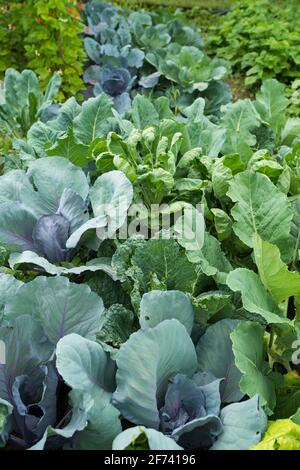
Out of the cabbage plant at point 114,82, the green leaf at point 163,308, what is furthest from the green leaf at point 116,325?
the cabbage plant at point 114,82

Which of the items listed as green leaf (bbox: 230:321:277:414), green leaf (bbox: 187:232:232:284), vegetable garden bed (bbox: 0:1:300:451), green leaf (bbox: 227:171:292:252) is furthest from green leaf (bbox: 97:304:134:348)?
green leaf (bbox: 227:171:292:252)

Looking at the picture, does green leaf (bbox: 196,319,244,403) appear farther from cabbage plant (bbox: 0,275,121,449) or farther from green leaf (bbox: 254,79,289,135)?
green leaf (bbox: 254,79,289,135)

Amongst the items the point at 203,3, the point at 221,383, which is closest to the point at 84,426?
the point at 221,383

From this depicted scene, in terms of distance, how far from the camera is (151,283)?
202 cm

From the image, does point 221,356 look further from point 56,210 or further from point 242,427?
point 56,210

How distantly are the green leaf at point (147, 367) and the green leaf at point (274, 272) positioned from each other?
0.36m

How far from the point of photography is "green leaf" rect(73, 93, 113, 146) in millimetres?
2918

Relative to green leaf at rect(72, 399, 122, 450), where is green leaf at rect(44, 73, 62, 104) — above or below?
above

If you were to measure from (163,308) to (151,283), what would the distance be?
219mm

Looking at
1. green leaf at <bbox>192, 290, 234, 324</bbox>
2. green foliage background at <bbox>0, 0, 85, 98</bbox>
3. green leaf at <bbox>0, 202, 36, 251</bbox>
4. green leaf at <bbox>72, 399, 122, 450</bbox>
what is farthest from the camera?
green foliage background at <bbox>0, 0, 85, 98</bbox>

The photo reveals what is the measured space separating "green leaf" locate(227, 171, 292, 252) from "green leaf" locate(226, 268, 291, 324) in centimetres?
30

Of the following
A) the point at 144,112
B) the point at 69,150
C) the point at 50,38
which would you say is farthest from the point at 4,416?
the point at 50,38

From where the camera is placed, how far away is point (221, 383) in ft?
6.08
